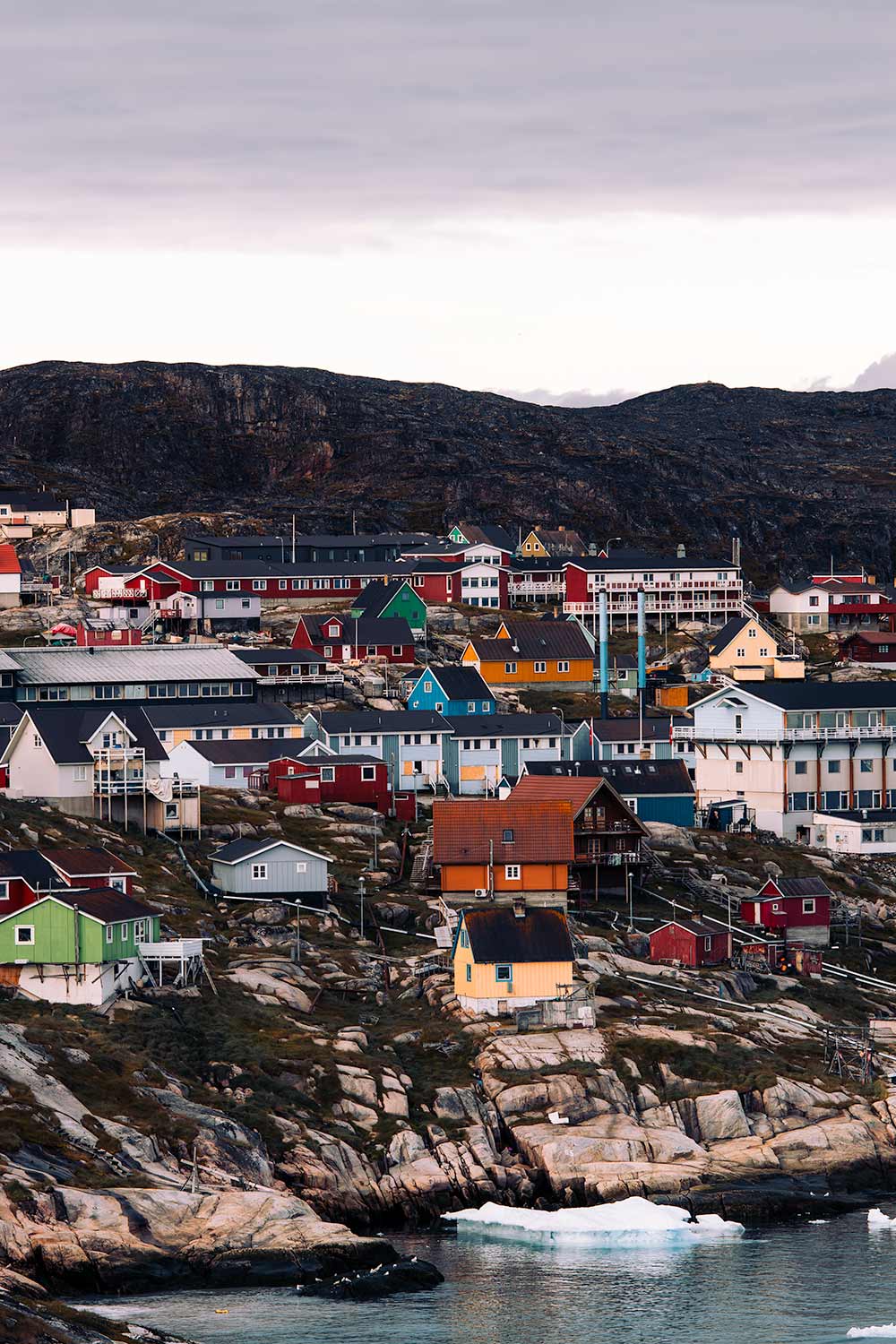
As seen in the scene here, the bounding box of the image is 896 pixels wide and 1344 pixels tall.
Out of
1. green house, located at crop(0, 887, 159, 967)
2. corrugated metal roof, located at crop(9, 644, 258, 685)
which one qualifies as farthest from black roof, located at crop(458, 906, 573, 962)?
corrugated metal roof, located at crop(9, 644, 258, 685)

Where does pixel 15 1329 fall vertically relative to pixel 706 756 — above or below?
below

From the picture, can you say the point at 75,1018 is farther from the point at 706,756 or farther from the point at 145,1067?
the point at 706,756

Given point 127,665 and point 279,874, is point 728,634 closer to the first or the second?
point 127,665

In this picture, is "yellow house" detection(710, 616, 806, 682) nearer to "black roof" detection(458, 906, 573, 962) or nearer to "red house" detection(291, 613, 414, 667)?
"red house" detection(291, 613, 414, 667)

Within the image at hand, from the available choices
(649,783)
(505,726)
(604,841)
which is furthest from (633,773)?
(604,841)

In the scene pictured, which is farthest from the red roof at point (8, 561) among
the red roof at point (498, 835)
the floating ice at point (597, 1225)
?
the floating ice at point (597, 1225)

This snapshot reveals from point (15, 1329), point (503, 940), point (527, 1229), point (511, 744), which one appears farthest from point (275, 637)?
point (15, 1329)

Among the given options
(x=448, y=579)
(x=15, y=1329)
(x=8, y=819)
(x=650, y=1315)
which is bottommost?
(x=650, y=1315)
